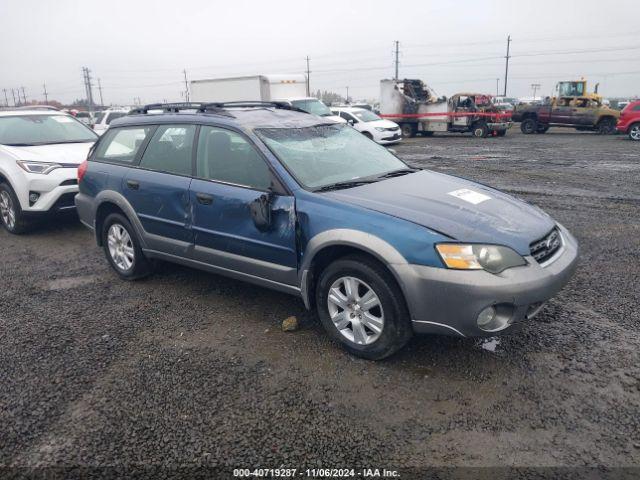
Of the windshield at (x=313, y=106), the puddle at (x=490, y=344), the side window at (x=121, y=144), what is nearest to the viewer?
the puddle at (x=490, y=344)

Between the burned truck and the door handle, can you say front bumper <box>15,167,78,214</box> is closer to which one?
the door handle

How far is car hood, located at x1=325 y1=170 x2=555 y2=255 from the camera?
3.27 meters

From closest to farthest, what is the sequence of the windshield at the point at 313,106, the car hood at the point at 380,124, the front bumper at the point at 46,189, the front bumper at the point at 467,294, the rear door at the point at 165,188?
the front bumper at the point at 467,294, the rear door at the point at 165,188, the front bumper at the point at 46,189, the windshield at the point at 313,106, the car hood at the point at 380,124

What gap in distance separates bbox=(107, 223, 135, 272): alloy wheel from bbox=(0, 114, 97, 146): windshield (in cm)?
334

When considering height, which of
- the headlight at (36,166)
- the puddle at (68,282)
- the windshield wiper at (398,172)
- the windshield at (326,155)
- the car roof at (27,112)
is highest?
the car roof at (27,112)

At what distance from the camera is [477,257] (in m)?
3.13

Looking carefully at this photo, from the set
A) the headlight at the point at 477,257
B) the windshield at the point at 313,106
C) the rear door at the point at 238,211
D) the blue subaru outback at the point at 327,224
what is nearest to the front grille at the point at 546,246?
the blue subaru outback at the point at 327,224

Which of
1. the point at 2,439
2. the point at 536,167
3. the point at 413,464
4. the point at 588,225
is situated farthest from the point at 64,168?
the point at 536,167

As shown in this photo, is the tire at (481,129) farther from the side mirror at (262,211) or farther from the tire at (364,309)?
the tire at (364,309)

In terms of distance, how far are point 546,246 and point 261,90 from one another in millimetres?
17514

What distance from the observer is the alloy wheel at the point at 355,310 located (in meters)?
3.42

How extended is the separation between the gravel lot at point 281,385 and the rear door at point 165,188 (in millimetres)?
605

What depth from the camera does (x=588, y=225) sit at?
6.93 m

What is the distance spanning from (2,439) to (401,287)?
7.91ft
